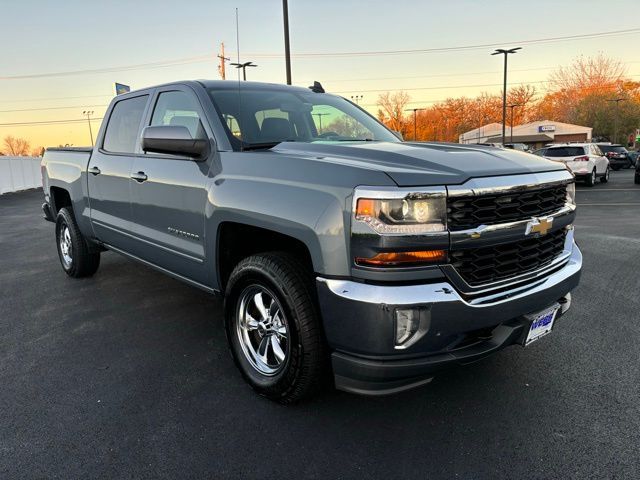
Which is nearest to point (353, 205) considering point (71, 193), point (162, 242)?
point (162, 242)

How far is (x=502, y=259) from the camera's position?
2.47 meters

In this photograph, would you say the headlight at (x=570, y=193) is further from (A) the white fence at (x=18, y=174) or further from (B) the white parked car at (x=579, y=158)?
(A) the white fence at (x=18, y=174)

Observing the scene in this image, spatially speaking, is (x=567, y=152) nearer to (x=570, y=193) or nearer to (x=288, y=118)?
(x=570, y=193)

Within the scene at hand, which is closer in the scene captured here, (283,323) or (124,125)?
(283,323)

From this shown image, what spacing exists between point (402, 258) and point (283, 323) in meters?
0.90

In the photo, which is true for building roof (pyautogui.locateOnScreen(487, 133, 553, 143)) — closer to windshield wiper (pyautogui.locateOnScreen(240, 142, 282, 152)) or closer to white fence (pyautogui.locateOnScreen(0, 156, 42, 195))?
white fence (pyautogui.locateOnScreen(0, 156, 42, 195))

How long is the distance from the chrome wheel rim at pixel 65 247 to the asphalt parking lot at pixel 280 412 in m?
1.52

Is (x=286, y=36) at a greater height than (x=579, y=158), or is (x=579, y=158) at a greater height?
(x=286, y=36)

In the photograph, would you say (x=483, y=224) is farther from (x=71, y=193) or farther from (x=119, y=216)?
(x=71, y=193)

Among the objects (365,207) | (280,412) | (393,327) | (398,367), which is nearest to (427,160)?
(365,207)

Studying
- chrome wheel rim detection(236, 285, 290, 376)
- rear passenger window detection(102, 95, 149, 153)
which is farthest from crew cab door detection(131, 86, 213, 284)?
chrome wheel rim detection(236, 285, 290, 376)

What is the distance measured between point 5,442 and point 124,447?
0.64 metres

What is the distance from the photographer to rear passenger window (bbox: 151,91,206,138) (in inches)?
137

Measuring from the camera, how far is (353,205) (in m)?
2.24
